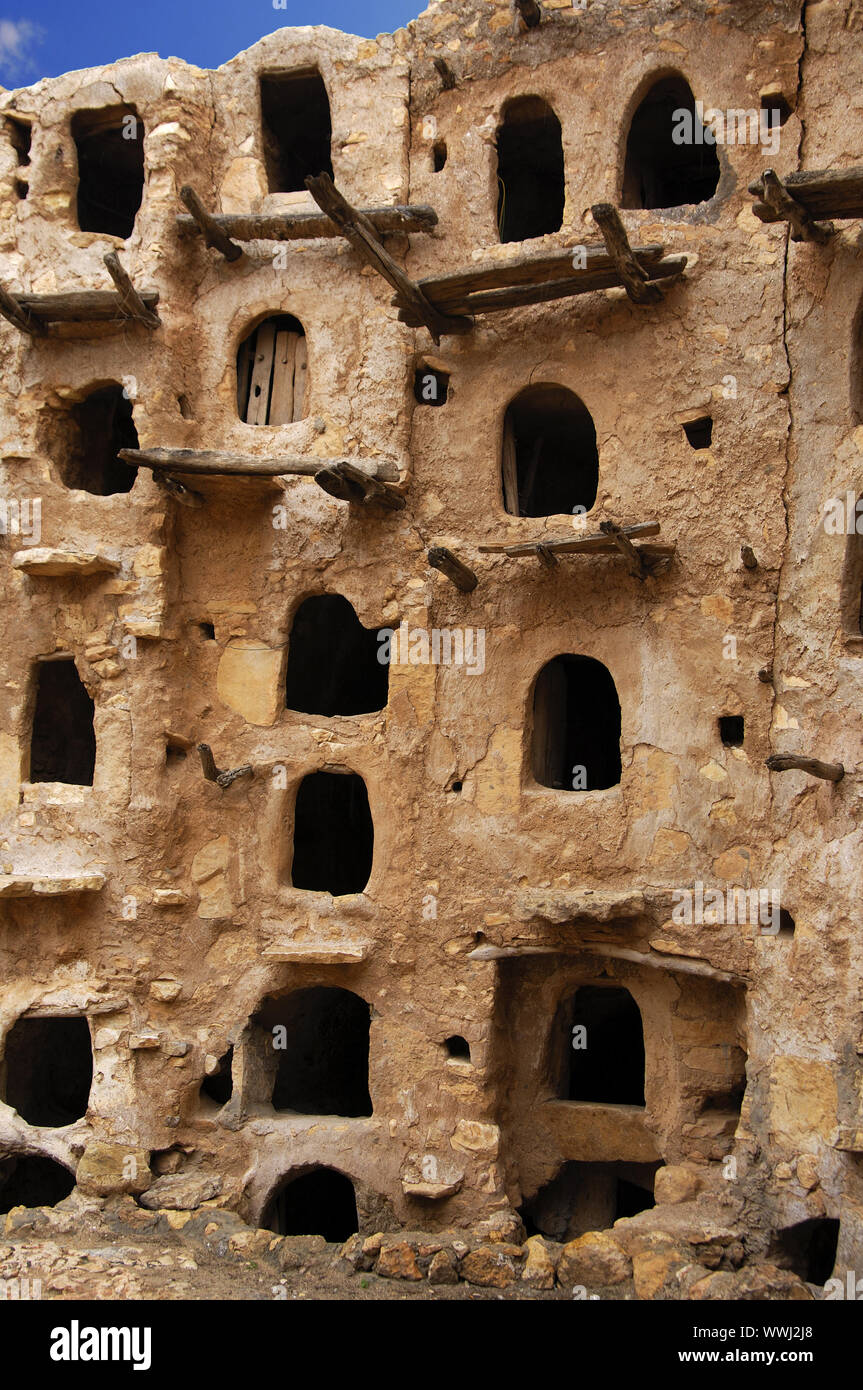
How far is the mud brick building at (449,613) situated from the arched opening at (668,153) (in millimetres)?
79

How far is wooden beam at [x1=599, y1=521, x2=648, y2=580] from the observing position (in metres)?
10.9

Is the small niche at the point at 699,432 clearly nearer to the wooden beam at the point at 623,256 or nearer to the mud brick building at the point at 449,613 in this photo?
the mud brick building at the point at 449,613

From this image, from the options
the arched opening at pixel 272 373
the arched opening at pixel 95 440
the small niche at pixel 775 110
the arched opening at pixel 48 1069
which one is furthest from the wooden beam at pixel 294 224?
the arched opening at pixel 48 1069

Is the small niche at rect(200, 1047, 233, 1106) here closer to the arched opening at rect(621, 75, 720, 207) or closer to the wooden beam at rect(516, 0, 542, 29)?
the arched opening at rect(621, 75, 720, 207)

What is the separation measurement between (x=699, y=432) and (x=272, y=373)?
4890 millimetres

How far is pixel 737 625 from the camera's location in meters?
11.2

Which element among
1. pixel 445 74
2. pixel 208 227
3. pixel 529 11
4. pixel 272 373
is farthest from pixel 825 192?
pixel 208 227

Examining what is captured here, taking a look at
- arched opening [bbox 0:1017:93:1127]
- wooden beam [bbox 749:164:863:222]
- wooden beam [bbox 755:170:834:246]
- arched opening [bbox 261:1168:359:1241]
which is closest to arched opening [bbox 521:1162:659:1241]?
arched opening [bbox 261:1168:359:1241]

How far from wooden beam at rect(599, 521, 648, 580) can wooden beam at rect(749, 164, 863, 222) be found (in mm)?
3013

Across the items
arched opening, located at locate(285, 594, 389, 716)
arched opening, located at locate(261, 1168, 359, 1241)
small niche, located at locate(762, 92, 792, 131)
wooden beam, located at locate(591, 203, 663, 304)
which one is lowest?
arched opening, located at locate(261, 1168, 359, 1241)

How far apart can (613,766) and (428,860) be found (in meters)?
4.21

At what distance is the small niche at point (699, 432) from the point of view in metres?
11.9

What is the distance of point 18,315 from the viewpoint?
506 inches

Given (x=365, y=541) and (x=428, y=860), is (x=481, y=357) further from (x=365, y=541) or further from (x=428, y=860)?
(x=428, y=860)
